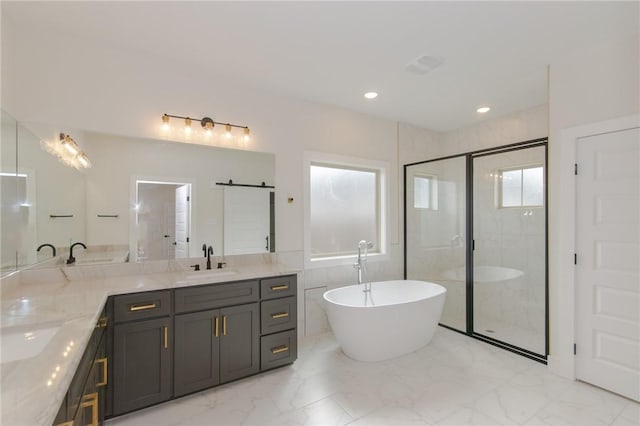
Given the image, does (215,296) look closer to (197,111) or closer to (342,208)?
(197,111)

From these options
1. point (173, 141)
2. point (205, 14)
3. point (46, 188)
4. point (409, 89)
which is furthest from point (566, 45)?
point (46, 188)

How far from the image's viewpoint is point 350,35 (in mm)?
2154

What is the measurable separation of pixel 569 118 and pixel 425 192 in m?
1.77

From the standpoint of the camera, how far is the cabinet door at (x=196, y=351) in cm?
213

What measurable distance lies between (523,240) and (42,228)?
14.3ft

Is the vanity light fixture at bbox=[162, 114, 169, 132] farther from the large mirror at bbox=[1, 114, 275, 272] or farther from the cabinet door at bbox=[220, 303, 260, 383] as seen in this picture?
the cabinet door at bbox=[220, 303, 260, 383]

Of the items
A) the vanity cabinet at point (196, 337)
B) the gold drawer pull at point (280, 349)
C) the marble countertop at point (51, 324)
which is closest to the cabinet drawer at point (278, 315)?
the vanity cabinet at point (196, 337)

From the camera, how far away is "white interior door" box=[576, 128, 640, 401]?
2150mm

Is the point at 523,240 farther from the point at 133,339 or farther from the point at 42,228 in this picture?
the point at 42,228

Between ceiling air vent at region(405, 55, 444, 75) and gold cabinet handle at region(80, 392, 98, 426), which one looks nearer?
gold cabinet handle at region(80, 392, 98, 426)

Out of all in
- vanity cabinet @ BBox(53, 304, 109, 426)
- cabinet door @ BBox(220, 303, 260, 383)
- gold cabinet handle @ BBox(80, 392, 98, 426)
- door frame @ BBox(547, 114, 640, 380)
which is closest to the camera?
vanity cabinet @ BBox(53, 304, 109, 426)

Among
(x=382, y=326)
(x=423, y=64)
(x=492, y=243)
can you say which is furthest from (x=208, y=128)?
(x=492, y=243)

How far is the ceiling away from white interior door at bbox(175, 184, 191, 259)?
3.64ft

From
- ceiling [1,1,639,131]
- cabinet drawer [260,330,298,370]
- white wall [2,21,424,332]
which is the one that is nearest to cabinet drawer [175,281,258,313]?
cabinet drawer [260,330,298,370]
